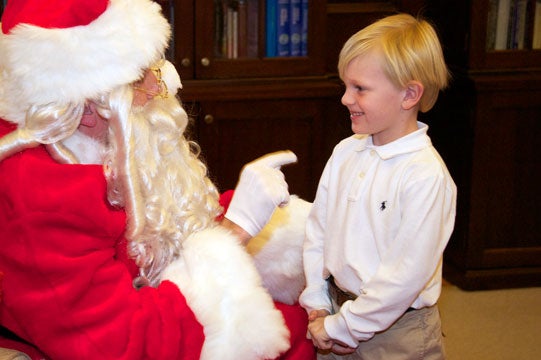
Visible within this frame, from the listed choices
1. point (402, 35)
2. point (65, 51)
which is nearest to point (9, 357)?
point (65, 51)

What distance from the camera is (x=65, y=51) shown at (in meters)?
1.54

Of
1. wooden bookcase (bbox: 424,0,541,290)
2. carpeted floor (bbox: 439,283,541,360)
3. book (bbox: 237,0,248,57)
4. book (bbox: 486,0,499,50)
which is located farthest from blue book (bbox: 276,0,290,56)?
carpeted floor (bbox: 439,283,541,360)

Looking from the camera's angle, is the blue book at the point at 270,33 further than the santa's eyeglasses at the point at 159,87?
Yes

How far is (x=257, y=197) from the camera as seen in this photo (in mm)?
1754

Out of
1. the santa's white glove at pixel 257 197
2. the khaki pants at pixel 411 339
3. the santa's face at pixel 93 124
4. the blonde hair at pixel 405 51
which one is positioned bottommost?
the khaki pants at pixel 411 339

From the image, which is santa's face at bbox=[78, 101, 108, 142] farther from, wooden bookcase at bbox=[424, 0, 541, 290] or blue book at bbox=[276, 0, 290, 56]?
wooden bookcase at bbox=[424, 0, 541, 290]

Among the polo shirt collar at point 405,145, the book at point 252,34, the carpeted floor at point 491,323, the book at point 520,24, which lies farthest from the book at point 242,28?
the polo shirt collar at point 405,145

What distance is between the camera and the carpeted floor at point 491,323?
281cm

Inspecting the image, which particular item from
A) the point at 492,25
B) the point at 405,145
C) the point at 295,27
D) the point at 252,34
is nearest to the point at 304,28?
the point at 295,27

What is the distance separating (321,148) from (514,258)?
0.88 meters

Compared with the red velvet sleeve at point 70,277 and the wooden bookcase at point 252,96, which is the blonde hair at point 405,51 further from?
the wooden bookcase at point 252,96

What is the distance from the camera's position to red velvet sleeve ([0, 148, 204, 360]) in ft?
4.90

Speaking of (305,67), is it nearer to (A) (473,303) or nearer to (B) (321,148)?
(B) (321,148)

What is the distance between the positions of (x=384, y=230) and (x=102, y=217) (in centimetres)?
55
